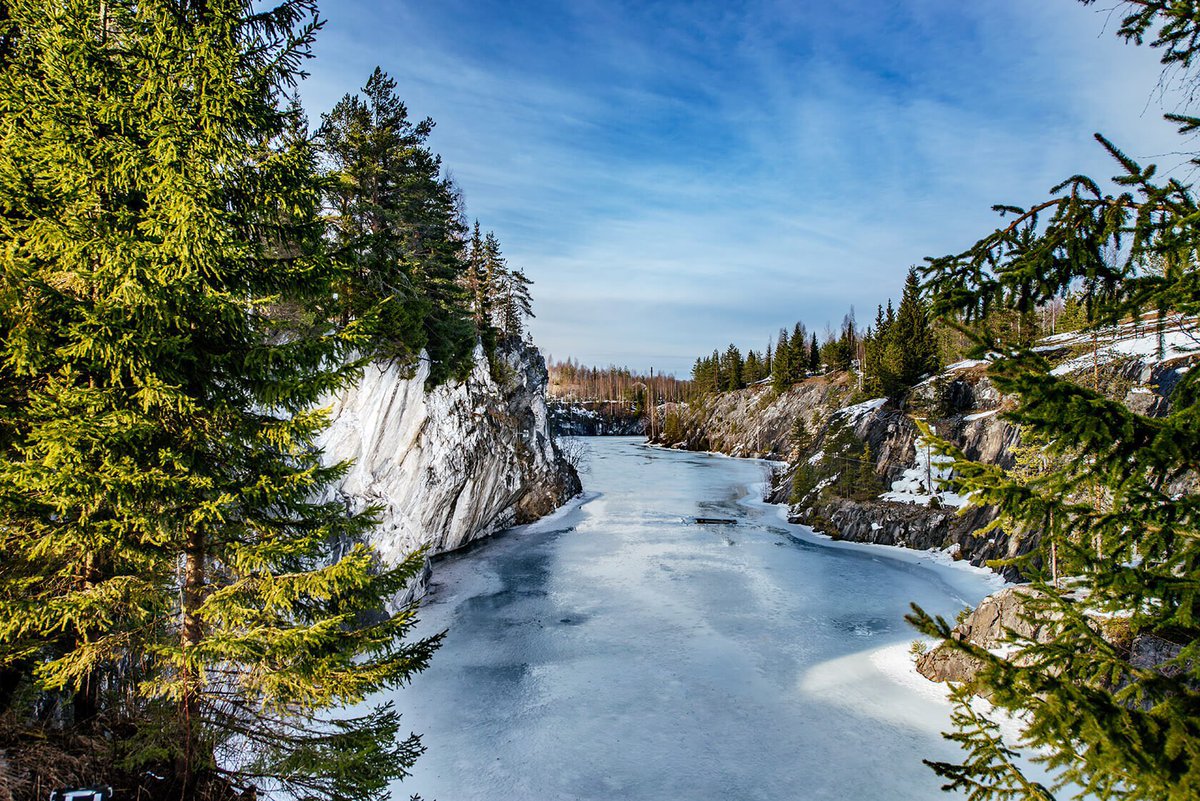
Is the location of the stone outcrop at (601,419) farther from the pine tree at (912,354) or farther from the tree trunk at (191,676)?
the tree trunk at (191,676)

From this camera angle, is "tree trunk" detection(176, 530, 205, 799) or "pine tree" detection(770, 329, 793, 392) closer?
"tree trunk" detection(176, 530, 205, 799)

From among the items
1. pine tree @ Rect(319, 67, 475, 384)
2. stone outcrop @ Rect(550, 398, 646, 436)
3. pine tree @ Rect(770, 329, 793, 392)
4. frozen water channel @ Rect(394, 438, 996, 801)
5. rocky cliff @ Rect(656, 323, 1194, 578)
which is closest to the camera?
frozen water channel @ Rect(394, 438, 996, 801)

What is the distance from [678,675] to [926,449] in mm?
26245

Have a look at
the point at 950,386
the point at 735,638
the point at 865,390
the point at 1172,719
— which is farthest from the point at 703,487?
the point at 1172,719

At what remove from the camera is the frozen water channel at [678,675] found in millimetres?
10758

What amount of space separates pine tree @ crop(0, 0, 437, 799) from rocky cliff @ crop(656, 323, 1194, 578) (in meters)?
19.5

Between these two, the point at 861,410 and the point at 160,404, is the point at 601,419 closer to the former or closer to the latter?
the point at 861,410

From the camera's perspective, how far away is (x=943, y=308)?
3939 mm

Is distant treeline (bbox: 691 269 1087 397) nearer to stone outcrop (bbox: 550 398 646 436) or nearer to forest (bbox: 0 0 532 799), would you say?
forest (bbox: 0 0 532 799)

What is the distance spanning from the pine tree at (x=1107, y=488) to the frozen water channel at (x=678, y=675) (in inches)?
358

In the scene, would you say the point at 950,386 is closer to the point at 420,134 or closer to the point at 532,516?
the point at 532,516

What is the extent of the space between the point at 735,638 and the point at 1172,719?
15619 millimetres

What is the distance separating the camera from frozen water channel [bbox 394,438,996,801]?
424 inches

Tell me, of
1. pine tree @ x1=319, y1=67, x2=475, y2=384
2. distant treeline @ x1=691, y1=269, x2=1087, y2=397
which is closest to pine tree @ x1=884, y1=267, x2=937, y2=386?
distant treeline @ x1=691, y1=269, x2=1087, y2=397
